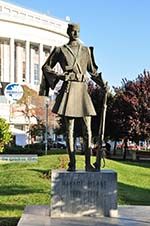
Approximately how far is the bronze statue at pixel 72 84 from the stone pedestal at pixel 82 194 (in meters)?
0.42

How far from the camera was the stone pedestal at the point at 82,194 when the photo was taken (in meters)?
9.46

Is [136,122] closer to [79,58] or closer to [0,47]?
[79,58]

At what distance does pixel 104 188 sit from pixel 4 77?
3304 inches

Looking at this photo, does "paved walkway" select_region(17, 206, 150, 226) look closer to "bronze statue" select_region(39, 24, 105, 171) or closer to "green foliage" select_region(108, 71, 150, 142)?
"bronze statue" select_region(39, 24, 105, 171)

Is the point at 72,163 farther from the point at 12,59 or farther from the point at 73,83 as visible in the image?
the point at 12,59

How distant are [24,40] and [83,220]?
88.8 meters

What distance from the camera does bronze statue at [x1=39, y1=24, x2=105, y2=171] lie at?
9.80 metres

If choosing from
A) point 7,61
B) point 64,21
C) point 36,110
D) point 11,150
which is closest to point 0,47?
point 7,61

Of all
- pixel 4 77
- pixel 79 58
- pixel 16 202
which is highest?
pixel 4 77

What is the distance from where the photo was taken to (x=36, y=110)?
207 ft

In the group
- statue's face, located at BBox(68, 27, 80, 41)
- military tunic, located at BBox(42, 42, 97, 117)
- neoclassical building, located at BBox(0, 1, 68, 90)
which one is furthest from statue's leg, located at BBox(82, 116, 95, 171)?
neoclassical building, located at BBox(0, 1, 68, 90)

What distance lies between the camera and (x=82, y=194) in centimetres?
945

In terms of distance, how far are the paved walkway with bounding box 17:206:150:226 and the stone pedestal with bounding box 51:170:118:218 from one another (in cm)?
20

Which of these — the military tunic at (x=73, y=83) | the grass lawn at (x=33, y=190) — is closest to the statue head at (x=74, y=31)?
the military tunic at (x=73, y=83)
